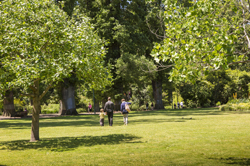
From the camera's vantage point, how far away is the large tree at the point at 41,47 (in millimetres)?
11852

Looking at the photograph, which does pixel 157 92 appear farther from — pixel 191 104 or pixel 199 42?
pixel 199 42

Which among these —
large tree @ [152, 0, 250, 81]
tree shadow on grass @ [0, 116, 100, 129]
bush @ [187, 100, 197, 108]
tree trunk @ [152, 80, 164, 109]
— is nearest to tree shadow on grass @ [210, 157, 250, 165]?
large tree @ [152, 0, 250, 81]

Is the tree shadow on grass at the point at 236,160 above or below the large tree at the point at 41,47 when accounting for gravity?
below

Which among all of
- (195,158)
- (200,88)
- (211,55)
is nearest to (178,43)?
(211,55)

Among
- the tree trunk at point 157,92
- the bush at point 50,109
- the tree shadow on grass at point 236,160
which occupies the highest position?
the tree trunk at point 157,92

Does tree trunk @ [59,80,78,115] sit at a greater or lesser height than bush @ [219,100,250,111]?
greater

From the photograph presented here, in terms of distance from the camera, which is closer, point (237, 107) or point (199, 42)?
point (199, 42)

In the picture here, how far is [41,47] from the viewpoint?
13.5 meters

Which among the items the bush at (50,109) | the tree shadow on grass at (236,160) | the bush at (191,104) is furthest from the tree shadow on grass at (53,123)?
the bush at (50,109)

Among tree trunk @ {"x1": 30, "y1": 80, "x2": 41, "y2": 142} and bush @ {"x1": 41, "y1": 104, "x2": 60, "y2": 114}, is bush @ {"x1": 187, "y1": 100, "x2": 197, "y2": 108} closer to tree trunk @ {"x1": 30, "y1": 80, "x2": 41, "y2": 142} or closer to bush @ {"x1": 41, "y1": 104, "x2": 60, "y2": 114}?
bush @ {"x1": 41, "y1": 104, "x2": 60, "y2": 114}

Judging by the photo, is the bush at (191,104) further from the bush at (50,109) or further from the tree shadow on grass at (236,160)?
the tree shadow on grass at (236,160)

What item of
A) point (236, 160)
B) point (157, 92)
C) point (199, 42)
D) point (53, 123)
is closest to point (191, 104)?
point (157, 92)

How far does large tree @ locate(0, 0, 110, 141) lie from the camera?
11852 mm

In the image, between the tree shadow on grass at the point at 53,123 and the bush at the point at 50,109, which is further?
the bush at the point at 50,109
